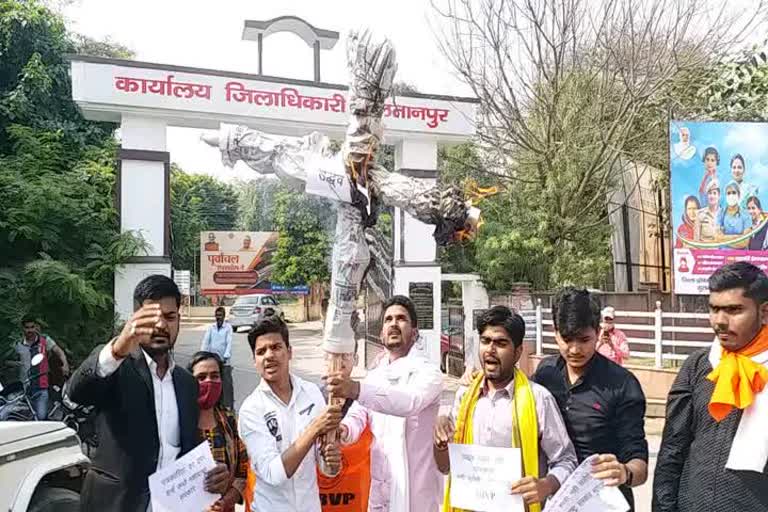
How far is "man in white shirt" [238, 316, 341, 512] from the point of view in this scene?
2.50m

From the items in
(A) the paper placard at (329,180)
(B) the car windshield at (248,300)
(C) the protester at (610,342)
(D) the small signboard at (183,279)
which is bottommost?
(C) the protester at (610,342)

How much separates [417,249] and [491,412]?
7.15 metres

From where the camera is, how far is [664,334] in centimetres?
1051

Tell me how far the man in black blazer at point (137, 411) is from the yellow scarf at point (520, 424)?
34.4 inches

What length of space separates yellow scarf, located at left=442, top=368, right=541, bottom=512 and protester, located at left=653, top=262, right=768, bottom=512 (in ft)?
1.48

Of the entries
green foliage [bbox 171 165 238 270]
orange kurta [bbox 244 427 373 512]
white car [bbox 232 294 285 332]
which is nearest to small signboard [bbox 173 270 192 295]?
green foliage [bbox 171 165 238 270]

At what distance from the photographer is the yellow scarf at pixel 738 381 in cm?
225

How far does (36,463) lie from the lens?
302cm

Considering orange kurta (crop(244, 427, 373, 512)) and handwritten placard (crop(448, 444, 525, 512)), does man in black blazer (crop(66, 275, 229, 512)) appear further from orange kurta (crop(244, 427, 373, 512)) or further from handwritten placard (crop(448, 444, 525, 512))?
handwritten placard (crop(448, 444, 525, 512))

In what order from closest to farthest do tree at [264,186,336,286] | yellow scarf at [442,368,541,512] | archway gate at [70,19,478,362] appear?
yellow scarf at [442,368,541,512]
tree at [264,186,336,286]
archway gate at [70,19,478,362]

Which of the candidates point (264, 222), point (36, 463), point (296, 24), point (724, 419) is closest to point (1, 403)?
point (264, 222)

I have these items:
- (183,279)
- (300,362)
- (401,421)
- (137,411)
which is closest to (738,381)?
(401,421)

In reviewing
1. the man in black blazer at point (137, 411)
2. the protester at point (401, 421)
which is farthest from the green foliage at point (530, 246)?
the man in black blazer at point (137, 411)

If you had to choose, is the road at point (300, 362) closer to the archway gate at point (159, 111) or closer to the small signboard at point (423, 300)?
the small signboard at point (423, 300)
